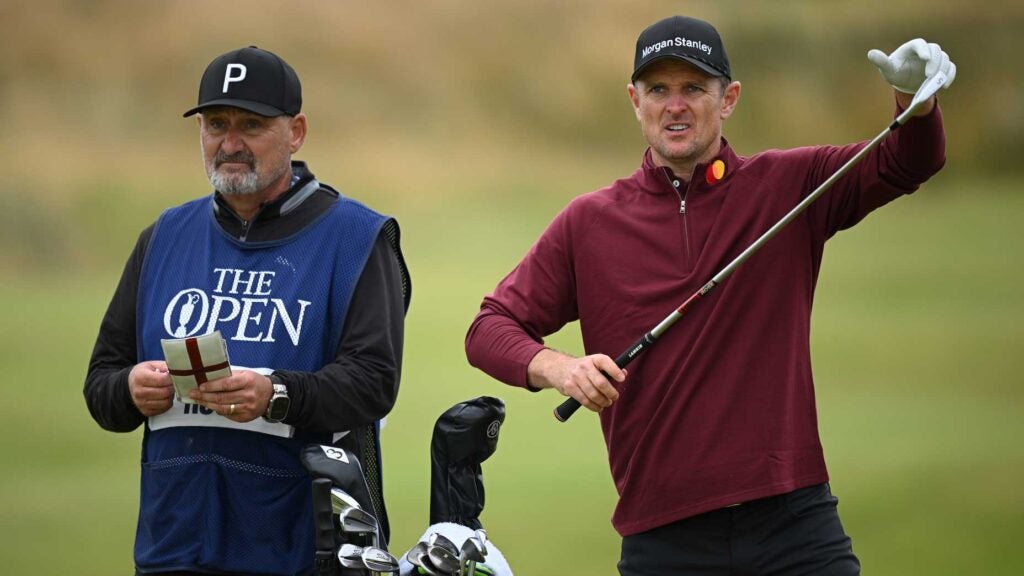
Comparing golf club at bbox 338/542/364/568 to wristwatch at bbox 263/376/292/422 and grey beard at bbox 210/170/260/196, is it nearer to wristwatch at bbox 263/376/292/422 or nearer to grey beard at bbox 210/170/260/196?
wristwatch at bbox 263/376/292/422

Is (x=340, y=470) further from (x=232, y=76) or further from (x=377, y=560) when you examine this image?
(x=232, y=76)

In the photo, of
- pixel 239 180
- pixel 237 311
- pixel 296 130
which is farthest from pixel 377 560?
pixel 296 130

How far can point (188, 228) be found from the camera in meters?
2.56

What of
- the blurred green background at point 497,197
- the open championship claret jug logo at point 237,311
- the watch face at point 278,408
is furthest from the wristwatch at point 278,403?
the blurred green background at point 497,197

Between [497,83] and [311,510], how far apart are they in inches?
106

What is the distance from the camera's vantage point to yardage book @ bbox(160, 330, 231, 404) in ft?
7.22

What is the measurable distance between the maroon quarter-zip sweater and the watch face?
31cm

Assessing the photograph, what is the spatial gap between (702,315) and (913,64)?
477mm

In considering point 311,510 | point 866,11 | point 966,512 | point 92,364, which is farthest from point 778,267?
point 866,11

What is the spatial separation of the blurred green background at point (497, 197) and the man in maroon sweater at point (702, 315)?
6.86 feet

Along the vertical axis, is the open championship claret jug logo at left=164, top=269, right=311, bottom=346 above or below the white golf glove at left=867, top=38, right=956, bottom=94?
below

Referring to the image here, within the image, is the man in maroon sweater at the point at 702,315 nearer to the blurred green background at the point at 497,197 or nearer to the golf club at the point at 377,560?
the golf club at the point at 377,560

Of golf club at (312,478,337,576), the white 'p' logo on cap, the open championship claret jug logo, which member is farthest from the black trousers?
the white 'p' logo on cap

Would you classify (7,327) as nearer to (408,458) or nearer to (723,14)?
(408,458)
